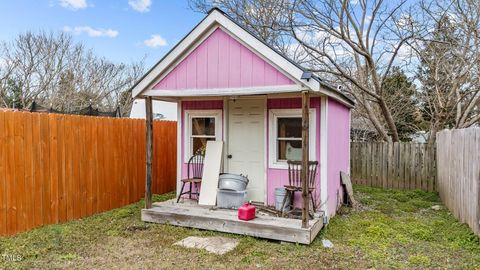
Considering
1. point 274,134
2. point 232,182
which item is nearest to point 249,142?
point 274,134

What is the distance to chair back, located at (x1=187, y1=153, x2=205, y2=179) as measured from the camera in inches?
278

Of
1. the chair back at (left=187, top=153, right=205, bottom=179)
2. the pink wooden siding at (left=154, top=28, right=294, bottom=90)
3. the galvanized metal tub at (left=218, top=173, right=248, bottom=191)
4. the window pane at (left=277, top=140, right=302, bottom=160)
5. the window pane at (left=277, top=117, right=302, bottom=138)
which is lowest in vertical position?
the galvanized metal tub at (left=218, top=173, right=248, bottom=191)

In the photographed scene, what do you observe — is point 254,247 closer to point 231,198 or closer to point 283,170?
point 231,198

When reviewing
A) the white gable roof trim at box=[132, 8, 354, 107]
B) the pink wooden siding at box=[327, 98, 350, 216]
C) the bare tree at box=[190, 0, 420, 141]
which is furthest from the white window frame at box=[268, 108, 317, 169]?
the bare tree at box=[190, 0, 420, 141]

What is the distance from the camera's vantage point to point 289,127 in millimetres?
6348

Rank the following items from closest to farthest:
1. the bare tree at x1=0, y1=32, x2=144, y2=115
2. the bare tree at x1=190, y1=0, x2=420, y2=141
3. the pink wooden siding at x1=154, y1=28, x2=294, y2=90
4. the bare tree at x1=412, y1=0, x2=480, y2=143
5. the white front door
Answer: the pink wooden siding at x1=154, y1=28, x2=294, y2=90, the white front door, the bare tree at x1=412, y1=0, x2=480, y2=143, the bare tree at x1=190, y1=0, x2=420, y2=141, the bare tree at x1=0, y1=32, x2=144, y2=115

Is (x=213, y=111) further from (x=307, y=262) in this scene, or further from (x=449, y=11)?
(x=449, y=11)

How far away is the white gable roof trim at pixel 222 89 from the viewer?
511 centimetres

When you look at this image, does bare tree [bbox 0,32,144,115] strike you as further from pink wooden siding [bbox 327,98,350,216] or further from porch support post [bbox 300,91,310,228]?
porch support post [bbox 300,91,310,228]

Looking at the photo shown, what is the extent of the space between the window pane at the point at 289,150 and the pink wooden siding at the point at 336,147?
53 centimetres

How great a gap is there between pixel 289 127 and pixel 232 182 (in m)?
1.45

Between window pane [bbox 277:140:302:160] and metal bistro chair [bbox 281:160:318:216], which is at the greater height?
window pane [bbox 277:140:302:160]

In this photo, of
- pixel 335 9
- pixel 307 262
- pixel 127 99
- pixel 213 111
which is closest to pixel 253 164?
pixel 213 111

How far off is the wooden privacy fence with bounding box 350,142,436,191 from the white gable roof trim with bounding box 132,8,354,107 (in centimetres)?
375
